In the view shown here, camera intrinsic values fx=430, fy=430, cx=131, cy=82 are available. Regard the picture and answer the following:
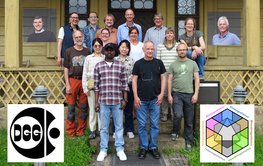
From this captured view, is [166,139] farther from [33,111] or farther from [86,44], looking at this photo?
[33,111]

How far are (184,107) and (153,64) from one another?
1.01m

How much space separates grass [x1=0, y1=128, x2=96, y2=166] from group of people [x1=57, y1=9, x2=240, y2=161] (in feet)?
0.77

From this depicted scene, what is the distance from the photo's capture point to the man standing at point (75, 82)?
7387 millimetres

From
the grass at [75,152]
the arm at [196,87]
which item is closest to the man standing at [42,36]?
the grass at [75,152]

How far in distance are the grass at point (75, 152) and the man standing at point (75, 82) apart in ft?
0.85

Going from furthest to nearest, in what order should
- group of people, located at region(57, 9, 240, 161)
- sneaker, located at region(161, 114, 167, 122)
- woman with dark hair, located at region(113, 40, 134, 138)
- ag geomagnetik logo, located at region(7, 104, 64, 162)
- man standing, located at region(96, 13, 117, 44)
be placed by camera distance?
sneaker, located at region(161, 114, 167, 122), man standing, located at region(96, 13, 117, 44), woman with dark hair, located at region(113, 40, 134, 138), group of people, located at region(57, 9, 240, 161), ag geomagnetik logo, located at region(7, 104, 64, 162)

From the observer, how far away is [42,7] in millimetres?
11828

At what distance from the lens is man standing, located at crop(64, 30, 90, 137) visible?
739 cm

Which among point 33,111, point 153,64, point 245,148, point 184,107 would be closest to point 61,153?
point 33,111

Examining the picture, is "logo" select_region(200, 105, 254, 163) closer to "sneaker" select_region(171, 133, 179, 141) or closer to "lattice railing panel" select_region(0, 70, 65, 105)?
"sneaker" select_region(171, 133, 179, 141)

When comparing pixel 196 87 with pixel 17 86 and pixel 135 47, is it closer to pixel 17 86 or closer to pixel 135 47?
pixel 135 47

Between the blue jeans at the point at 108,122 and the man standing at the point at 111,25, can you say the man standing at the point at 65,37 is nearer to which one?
the man standing at the point at 111,25

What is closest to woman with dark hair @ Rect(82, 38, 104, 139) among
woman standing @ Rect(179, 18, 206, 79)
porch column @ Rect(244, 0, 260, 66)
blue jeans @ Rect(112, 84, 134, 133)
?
blue jeans @ Rect(112, 84, 134, 133)

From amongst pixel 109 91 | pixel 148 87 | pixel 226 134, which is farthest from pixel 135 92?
pixel 226 134
